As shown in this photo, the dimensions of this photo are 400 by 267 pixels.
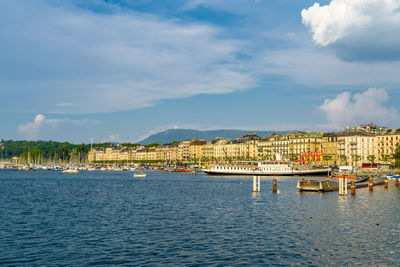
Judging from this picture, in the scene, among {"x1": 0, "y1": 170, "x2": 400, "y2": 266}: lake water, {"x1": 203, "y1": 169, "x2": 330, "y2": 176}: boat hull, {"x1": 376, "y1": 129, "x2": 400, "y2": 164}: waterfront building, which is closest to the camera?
{"x1": 0, "y1": 170, "x2": 400, "y2": 266}: lake water

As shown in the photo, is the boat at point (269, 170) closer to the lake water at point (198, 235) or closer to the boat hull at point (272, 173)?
the boat hull at point (272, 173)

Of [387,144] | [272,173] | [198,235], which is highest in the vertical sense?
[387,144]

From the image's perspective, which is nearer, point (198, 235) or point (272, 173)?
point (198, 235)

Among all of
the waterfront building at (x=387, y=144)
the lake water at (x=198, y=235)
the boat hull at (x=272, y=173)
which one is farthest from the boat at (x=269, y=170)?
the lake water at (x=198, y=235)

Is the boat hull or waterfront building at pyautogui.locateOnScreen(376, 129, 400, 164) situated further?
waterfront building at pyautogui.locateOnScreen(376, 129, 400, 164)

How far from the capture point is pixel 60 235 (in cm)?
3394

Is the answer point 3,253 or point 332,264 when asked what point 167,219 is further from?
point 332,264

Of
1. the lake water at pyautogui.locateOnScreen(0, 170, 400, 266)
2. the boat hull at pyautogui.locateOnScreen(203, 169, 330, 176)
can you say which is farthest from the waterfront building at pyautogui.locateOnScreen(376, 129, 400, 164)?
the lake water at pyautogui.locateOnScreen(0, 170, 400, 266)

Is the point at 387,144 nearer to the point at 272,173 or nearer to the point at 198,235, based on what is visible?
the point at 272,173

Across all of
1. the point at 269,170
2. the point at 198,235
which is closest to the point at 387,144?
the point at 269,170

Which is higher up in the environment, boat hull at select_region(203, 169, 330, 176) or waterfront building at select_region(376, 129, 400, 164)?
waterfront building at select_region(376, 129, 400, 164)

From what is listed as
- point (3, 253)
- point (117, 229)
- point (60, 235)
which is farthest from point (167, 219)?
point (3, 253)

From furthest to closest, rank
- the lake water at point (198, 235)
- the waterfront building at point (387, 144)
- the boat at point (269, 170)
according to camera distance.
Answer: the waterfront building at point (387, 144) → the boat at point (269, 170) → the lake water at point (198, 235)

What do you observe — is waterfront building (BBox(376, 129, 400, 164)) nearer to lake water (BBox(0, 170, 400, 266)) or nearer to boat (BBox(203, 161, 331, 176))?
boat (BBox(203, 161, 331, 176))
